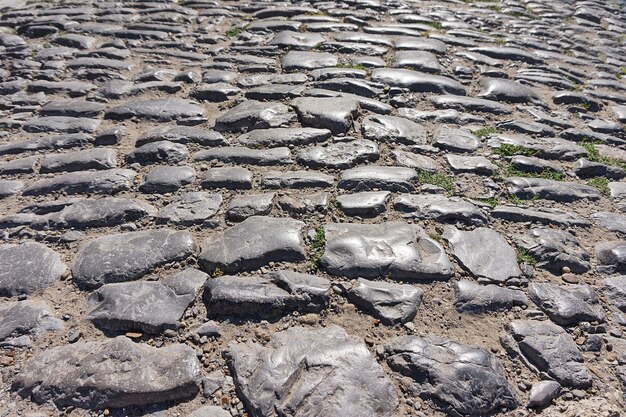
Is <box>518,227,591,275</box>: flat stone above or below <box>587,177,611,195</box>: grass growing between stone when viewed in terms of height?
below

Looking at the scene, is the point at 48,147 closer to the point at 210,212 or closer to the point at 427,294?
the point at 210,212

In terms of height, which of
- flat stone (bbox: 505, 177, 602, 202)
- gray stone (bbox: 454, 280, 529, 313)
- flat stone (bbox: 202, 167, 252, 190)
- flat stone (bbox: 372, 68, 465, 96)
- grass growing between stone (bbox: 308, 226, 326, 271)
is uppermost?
flat stone (bbox: 372, 68, 465, 96)

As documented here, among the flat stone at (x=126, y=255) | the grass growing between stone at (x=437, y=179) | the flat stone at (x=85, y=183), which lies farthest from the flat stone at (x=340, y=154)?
the flat stone at (x=85, y=183)

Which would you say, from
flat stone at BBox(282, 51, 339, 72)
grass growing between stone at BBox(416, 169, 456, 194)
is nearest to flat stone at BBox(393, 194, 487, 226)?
grass growing between stone at BBox(416, 169, 456, 194)

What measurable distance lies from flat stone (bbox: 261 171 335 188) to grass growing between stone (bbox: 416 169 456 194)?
513 millimetres

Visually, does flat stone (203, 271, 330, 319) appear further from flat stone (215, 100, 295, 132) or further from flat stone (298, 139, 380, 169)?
flat stone (215, 100, 295, 132)

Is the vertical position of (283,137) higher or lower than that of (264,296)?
higher

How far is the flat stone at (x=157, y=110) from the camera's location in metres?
3.37

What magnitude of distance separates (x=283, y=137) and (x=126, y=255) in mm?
1252

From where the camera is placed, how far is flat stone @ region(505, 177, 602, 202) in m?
2.82

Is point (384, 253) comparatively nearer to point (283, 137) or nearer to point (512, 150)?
point (283, 137)

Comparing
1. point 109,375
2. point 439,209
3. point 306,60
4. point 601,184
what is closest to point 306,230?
point 439,209

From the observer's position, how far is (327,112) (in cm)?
325

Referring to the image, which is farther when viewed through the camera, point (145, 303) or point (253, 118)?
point (253, 118)
